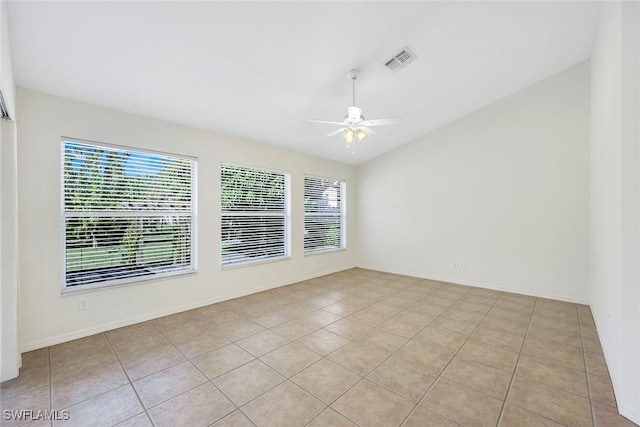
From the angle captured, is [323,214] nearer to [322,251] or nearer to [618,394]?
[322,251]

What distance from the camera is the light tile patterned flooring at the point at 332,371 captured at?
1793mm

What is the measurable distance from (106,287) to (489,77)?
5.63m

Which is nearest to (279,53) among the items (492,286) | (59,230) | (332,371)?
(59,230)

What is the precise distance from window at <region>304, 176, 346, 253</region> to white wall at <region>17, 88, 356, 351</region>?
1230mm

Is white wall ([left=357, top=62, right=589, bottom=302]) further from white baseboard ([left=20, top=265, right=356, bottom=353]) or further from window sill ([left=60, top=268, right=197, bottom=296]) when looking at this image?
window sill ([left=60, top=268, right=197, bottom=296])

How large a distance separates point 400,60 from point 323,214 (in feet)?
11.4

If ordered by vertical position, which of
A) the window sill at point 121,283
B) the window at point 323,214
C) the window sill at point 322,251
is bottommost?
the window sill at point 322,251

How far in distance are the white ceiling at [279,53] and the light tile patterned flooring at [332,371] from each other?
8.70 ft

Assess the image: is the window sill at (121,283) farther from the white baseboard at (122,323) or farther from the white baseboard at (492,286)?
the white baseboard at (492,286)

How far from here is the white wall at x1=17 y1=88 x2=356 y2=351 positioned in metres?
2.60

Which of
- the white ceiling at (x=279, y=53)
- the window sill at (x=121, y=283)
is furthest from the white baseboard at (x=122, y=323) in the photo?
the white ceiling at (x=279, y=53)

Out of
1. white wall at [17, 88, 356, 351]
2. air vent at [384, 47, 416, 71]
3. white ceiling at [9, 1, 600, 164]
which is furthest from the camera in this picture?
air vent at [384, 47, 416, 71]

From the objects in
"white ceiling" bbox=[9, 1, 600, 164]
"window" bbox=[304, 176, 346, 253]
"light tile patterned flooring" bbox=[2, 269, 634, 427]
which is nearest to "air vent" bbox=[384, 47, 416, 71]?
"white ceiling" bbox=[9, 1, 600, 164]

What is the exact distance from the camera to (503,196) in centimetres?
453
